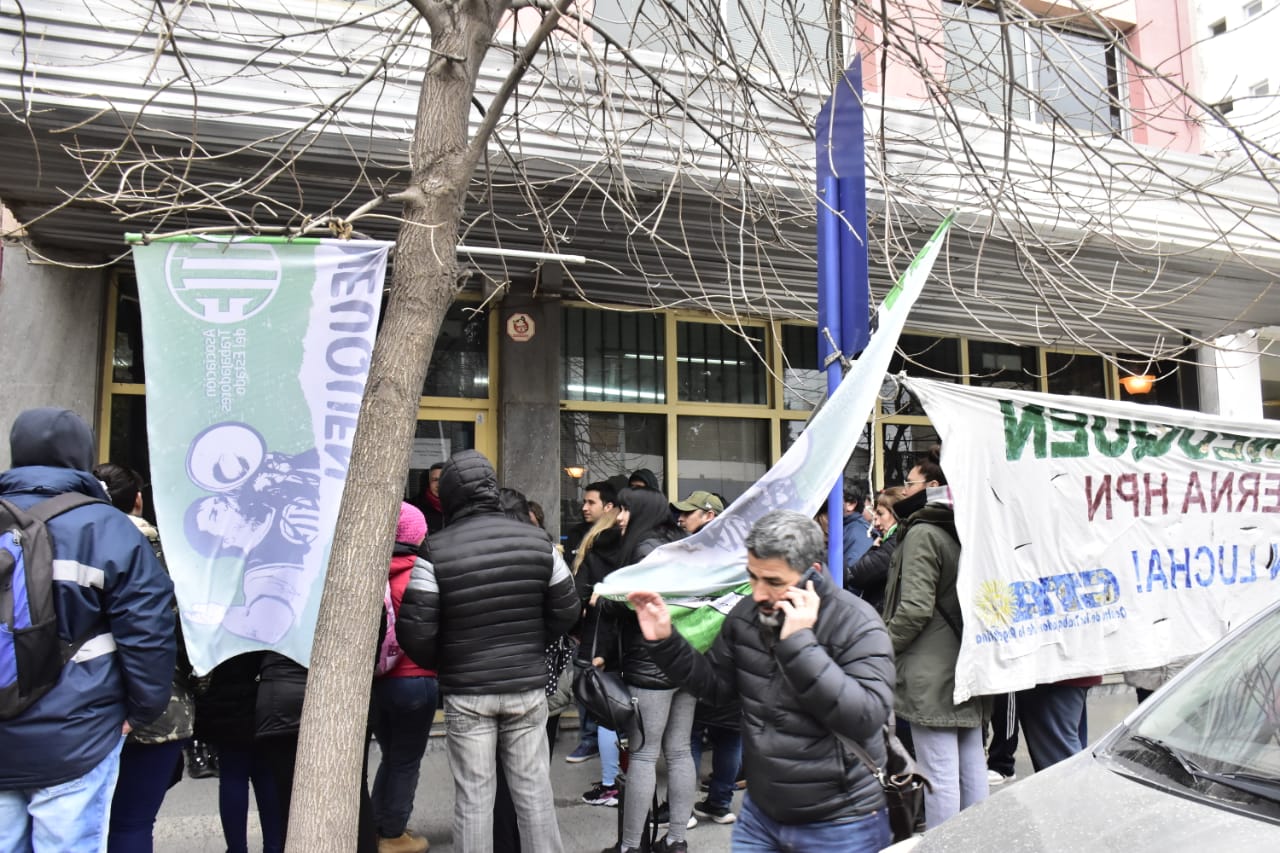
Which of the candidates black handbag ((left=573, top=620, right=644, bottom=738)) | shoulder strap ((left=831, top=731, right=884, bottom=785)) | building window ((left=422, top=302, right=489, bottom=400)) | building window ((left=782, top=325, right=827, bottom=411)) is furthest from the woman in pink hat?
building window ((left=782, top=325, right=827, bottom=411))

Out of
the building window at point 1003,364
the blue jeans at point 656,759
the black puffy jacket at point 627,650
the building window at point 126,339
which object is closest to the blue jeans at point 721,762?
the blue jeans at point 656,759

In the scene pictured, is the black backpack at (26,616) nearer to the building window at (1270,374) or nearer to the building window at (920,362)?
the building window at (920,362)

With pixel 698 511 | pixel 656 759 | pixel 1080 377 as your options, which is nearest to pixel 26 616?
pixel 656 759

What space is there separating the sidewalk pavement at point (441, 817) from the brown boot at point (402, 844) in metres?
0.20

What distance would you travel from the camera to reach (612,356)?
30.1 ft

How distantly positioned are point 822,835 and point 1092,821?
2.63ft

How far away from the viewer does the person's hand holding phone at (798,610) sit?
2871 millimetres

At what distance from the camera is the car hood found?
7.32 ft

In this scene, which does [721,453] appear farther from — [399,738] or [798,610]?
[798,610]

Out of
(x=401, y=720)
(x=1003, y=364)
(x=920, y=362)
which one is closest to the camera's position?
(x=401, y=720)

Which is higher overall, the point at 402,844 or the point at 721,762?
the point at 721,762

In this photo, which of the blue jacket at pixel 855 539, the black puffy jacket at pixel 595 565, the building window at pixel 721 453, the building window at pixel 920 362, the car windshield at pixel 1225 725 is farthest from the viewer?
the building window at pixel 920 362

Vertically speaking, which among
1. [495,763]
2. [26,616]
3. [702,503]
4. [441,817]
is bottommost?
[441,817]

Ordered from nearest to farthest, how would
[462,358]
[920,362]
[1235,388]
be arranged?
[462,358], [920,362], [1235,388]
